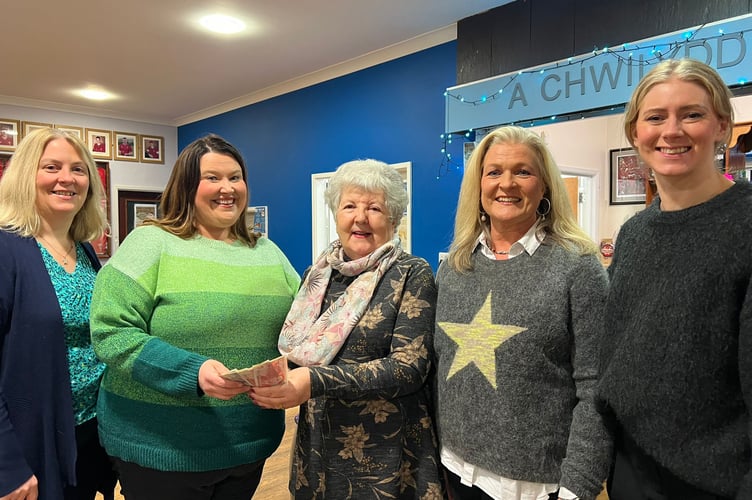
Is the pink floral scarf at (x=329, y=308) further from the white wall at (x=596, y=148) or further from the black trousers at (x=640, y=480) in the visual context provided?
the white wall at (x=596, y=148)

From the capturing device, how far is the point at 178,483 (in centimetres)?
141

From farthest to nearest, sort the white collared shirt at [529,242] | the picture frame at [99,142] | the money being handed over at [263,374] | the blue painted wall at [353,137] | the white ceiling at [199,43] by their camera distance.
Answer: the picture frame at [99,142]
the blue painted wall at [353,137]
the white ceiling at [199,43]
the white collared shirt at [529,242]
the money being handed over at [263,374]

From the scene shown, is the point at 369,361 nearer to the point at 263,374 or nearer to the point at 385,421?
the point at 385,421

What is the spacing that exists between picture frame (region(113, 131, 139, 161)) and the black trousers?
729 cm

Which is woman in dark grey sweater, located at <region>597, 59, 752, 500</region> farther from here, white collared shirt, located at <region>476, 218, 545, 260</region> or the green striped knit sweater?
the green striped knit sweater

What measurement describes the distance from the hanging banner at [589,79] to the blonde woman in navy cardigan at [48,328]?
2.55 m

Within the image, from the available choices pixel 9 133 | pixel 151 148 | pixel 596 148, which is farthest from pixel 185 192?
pixel 151 148

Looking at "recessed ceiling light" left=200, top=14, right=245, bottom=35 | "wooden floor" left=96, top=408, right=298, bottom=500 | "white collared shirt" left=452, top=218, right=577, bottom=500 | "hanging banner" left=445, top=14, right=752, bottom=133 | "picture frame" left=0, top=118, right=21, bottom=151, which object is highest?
"recessed ceiling light" left=200, top=14, right=245, bottom=35

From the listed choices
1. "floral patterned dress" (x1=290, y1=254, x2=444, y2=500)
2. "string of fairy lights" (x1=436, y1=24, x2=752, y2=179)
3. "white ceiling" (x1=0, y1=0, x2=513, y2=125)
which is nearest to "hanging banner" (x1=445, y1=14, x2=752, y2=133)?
"string of fairy lights" (x1=436, y1=24, x2=752, y2=179)

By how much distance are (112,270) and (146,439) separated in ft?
1.47

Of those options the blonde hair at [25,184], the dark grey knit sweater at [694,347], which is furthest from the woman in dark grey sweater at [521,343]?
the blonde hair at [25,184]

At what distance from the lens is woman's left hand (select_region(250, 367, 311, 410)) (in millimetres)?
1226

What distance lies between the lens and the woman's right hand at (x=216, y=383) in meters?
1.24

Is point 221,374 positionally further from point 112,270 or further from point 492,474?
point 492,474
